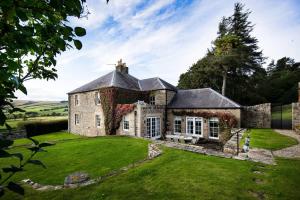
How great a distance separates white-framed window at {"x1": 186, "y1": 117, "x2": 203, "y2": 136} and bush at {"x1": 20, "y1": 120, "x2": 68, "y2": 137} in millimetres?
20319

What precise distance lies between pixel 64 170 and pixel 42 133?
64.7 feet

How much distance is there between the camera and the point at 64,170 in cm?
829

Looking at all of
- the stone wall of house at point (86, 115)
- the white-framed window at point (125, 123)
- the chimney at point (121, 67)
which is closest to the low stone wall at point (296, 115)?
the white-framed window at point (125, 123)

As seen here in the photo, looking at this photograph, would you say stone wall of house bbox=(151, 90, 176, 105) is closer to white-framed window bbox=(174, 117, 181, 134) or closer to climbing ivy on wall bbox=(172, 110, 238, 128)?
white-framed window bbox=(174, 117, 181, 134)

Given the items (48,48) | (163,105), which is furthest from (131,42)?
(48,48)

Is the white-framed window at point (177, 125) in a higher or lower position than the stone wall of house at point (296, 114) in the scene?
lower

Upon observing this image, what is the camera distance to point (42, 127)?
956 inches

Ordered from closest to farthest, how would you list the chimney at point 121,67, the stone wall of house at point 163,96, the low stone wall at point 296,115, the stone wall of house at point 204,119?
1. the low stone wall at point 296,115
2. the stone wall of house at point 204,119
3. the stone wall of house at point 163,96
4. the chimney at point 121,67

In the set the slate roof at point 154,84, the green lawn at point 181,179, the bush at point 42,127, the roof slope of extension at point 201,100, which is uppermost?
the slate roof at point 154,84

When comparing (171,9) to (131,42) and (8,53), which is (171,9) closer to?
(131,42)

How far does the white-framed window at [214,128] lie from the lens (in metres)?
16.4

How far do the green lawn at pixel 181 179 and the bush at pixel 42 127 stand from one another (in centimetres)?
1744

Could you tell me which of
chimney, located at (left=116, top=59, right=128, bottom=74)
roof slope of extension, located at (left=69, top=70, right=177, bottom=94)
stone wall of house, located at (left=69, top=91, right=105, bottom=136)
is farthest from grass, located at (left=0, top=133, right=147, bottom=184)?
chimney, located at (left=116, top=59, right=128, bottom=74)

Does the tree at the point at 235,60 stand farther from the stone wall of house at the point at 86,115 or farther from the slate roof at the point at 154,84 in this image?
the stone wall of house at the point at 86,115
